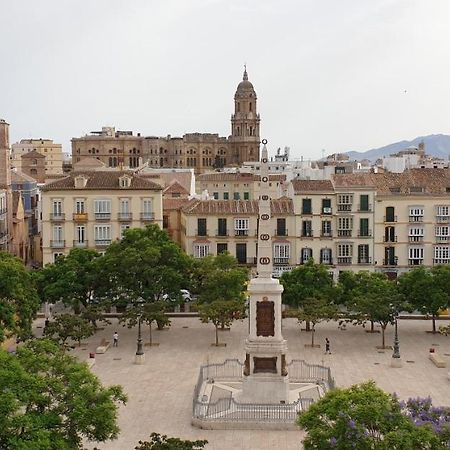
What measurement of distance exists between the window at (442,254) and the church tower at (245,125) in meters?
104

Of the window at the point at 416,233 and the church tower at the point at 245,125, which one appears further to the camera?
the church tower at the point at 245,125

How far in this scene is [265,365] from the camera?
109 feet

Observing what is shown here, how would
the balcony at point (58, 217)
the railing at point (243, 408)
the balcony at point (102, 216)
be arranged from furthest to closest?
the balcony at point (102, 216) → the balcony at point (58, 217) → the railing at point (243, 408)

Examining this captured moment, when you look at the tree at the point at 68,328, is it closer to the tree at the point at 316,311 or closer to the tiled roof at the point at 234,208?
the tree at the point at 316,311

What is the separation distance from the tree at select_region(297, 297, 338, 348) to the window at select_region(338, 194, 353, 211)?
15845 mm

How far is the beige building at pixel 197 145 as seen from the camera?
160250 mm

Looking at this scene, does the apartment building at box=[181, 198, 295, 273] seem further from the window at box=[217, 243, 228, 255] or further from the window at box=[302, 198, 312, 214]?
the window at box=[302, 198, 312, 214]

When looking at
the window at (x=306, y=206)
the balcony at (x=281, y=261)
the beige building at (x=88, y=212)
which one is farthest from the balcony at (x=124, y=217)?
the window at (x=306, y=206)

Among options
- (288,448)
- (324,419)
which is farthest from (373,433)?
(288,448)

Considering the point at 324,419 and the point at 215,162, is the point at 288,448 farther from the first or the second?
the point at 215,162

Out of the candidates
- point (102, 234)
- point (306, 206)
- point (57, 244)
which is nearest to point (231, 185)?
point (306, 206)

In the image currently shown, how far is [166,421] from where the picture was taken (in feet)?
102

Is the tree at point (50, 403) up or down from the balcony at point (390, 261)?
down

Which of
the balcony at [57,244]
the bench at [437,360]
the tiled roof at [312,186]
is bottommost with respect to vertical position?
the bench at [437,360]
